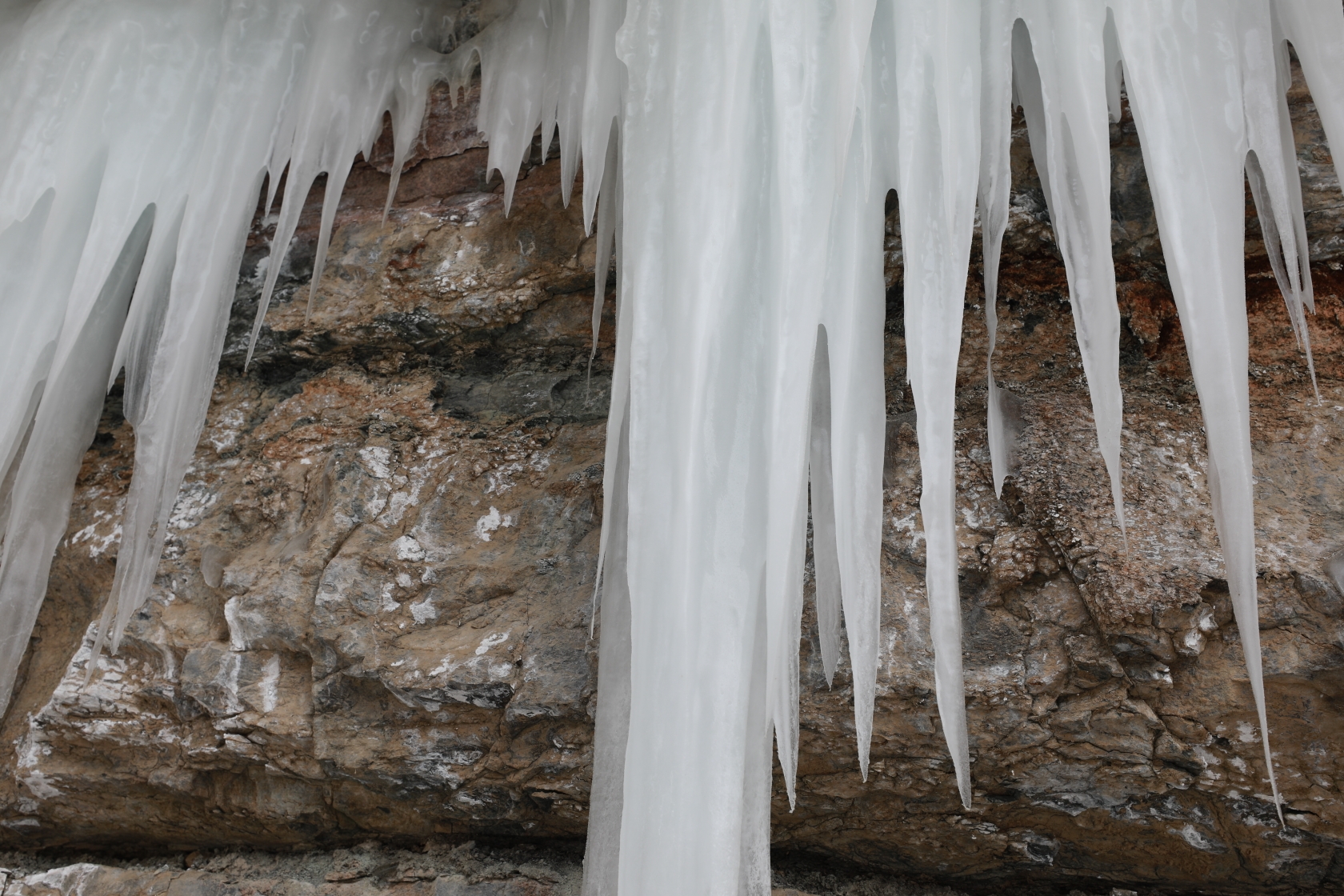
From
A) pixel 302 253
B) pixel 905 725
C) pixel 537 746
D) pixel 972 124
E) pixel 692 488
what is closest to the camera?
pixel 692 488

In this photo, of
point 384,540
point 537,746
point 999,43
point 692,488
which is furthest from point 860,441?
point 384,540

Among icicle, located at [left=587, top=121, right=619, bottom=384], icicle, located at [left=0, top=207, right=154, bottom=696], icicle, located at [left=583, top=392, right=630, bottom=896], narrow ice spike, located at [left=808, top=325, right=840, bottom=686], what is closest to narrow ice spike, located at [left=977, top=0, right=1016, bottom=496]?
narrow ice spike, located at [left=808, top=325, right=840, bottom=686]

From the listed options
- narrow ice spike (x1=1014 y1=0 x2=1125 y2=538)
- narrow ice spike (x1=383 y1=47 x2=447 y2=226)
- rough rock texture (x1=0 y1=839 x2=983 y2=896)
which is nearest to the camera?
narrow ice spike (x1=1014 y1=0 x2=1125 y2=538)

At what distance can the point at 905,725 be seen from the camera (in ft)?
4.87

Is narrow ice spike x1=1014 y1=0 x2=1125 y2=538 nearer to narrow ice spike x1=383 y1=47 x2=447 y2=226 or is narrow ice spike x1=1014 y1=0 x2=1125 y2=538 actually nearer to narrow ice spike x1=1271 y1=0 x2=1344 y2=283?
narrow ice spike x1=1271 y1=0 x2=1344 y2=283

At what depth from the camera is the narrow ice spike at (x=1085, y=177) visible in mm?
1173

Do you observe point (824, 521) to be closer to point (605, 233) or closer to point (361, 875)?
point (605, 233)

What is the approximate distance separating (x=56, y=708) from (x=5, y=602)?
A: 0.83ft

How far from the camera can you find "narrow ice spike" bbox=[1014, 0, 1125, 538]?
117 centimetres

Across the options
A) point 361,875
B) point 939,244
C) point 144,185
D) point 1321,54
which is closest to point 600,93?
point 939,244

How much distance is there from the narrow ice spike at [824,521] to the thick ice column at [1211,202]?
1.58ft

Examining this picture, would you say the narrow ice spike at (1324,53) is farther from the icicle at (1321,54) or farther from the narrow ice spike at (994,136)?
the narrow ice spike at (994,136)

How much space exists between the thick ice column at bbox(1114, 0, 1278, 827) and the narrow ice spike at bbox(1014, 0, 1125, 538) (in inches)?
1.9

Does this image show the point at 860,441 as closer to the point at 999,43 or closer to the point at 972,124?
the point at 972,124
